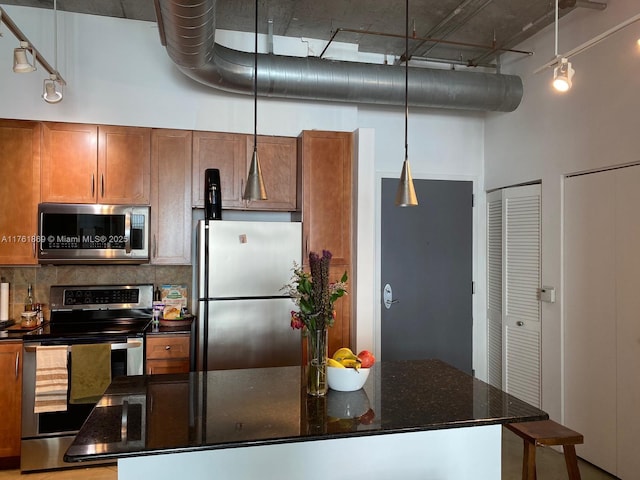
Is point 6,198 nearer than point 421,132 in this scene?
Yes

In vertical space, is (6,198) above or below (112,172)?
below

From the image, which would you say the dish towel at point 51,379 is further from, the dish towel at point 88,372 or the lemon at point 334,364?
the lemon at point 334,364

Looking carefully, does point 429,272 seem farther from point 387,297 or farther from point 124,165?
point 124,165

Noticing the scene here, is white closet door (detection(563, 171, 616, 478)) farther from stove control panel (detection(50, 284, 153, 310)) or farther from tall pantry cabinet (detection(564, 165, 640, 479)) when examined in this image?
stove control panel (detection(50, 284, 153, 310))

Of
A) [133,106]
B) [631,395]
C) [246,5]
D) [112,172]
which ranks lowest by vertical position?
[631,395]

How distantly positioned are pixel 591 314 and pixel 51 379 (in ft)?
11.9

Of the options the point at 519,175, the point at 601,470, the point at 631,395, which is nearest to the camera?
the point at 631,395

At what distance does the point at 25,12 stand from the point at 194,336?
269 centimetres

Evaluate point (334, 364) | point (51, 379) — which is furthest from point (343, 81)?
→ point (51, 379)

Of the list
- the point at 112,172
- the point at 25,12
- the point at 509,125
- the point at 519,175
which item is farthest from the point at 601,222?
the point at 25,12

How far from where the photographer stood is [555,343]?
11.3 feet

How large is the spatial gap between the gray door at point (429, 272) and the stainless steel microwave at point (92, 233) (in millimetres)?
2028

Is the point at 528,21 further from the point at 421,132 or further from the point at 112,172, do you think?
the point at 112,172

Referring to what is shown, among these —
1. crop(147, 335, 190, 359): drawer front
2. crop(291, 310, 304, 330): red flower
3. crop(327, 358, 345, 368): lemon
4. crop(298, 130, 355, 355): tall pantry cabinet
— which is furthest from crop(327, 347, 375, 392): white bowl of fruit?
crop(147, 335, 190, 359): drawer front
